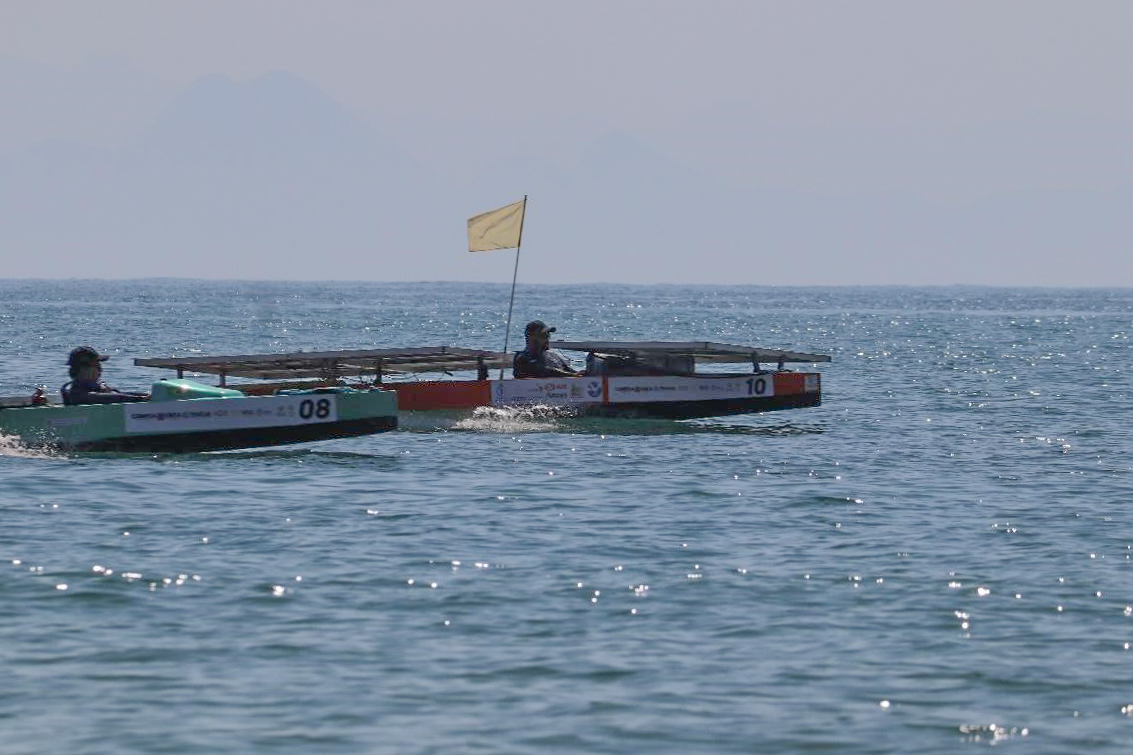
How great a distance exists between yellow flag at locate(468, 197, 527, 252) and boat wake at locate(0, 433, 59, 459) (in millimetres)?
9543

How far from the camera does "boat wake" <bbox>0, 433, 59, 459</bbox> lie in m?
25.8

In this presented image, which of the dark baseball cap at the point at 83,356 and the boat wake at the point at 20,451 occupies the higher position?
the dark baseball cap at the point at 83,356

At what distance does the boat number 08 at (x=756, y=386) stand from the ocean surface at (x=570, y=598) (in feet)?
6.57

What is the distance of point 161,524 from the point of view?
19.5m

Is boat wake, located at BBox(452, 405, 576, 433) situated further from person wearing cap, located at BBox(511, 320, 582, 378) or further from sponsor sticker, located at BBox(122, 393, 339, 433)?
sponsor sticker, located at BBox(122, 393, 339, 433)

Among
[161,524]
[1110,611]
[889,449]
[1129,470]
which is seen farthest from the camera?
[889,449]

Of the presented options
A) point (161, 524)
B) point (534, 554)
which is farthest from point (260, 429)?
point (534, 554)

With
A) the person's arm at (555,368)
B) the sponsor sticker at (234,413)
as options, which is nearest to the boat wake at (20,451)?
the sponsor sticker at (234,413)

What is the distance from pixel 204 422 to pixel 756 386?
418 inches

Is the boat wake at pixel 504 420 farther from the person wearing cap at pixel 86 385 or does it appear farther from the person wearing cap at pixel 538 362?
the person wearing cap at pixel 86 385

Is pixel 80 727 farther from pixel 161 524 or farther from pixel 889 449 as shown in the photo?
pixel 889 449

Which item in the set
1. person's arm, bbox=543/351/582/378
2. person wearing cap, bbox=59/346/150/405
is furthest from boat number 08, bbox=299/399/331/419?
person's arm, bbox=543/351/582/378

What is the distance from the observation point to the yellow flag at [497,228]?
108ft

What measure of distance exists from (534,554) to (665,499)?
472cm
